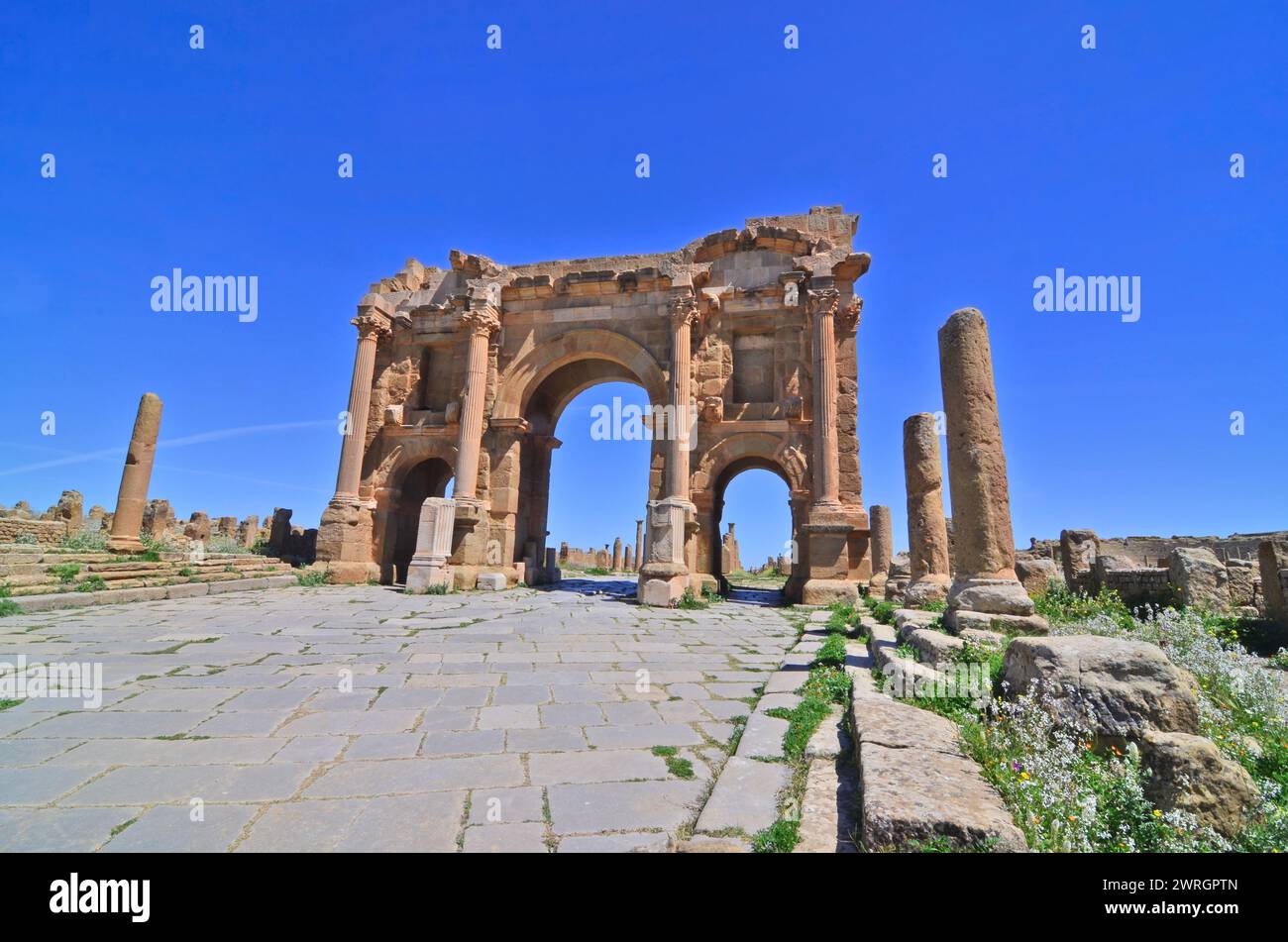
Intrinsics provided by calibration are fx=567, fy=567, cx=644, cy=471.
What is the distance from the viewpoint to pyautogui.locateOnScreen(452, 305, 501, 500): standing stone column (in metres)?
14.4

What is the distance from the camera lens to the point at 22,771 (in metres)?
2.61

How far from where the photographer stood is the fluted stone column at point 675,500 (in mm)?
11266

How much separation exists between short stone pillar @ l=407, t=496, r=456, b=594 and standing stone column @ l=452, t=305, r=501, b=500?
0.99 meters

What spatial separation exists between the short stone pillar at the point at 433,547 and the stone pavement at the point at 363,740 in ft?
20.1

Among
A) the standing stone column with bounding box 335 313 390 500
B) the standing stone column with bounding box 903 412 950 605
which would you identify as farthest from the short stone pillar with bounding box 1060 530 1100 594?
the standing stone column with bounding box 335 313 390 500

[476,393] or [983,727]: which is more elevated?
[476,393]

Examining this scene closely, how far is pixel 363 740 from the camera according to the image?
3146mm

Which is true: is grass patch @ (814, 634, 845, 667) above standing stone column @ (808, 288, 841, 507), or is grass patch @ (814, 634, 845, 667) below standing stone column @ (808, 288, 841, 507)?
below

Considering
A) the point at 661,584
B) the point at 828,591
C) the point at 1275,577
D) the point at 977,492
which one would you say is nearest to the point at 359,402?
the point at 661,584

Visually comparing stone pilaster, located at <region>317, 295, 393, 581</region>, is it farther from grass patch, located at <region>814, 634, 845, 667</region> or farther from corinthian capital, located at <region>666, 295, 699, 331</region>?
grass patch, located at <region>814, 634, 845, 667</region>

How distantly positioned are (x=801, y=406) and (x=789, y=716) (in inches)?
429

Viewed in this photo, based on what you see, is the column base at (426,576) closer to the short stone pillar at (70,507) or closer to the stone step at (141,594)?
the stone step at (141,594)
